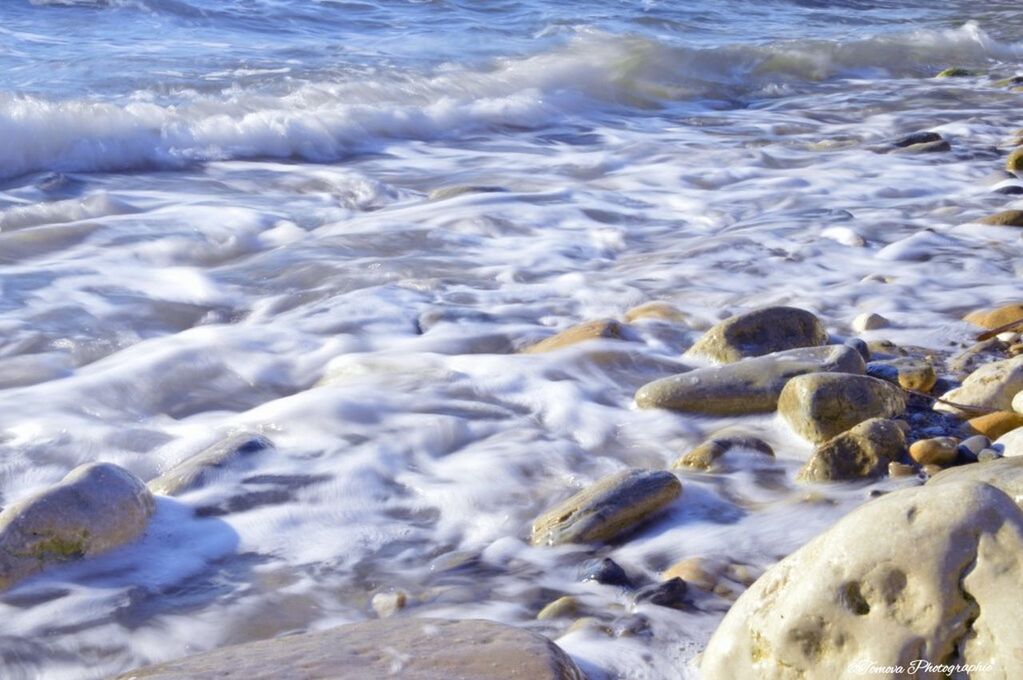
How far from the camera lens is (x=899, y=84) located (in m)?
10.1

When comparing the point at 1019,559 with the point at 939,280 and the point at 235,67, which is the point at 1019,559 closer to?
the point at 939,280

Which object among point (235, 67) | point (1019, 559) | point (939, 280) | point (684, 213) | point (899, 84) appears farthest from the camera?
point (899, 84)

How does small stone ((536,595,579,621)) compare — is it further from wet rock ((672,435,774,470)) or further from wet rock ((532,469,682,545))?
wet rock ((672,435,774,470))

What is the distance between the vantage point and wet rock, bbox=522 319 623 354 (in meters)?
3.62

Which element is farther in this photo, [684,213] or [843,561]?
[684,213]

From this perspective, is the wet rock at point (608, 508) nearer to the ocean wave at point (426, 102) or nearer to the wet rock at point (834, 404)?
the wet rock at point (834, 404)

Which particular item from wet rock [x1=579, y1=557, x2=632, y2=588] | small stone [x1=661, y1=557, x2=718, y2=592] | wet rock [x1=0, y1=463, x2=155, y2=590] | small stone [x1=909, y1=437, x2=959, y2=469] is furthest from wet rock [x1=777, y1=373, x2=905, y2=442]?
wet rock [x1=0, y1=463, x2=155, y2=590]

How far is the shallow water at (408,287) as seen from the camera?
2373mm

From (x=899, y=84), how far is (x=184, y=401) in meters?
8.26

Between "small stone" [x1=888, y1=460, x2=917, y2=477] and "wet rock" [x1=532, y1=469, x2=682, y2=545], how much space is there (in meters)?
0.48

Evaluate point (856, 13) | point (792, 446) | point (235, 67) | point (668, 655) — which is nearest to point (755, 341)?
point (792, 446)

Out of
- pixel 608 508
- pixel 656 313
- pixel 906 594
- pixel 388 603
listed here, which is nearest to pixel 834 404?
pixel 608 508

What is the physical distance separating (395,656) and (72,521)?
0.85 metres

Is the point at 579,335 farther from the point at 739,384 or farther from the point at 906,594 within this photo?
the point at 906,594
